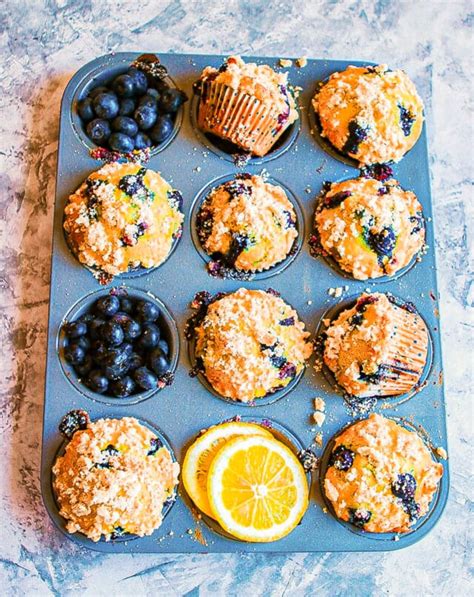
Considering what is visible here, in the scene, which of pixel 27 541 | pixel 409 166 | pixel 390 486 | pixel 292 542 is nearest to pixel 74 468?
pixel 27 541

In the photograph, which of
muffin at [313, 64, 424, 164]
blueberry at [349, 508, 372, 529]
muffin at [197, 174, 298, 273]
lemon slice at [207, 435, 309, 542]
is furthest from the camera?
muffin at [313, 64, 424, 164]

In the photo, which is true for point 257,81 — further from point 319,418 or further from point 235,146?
point 319,418

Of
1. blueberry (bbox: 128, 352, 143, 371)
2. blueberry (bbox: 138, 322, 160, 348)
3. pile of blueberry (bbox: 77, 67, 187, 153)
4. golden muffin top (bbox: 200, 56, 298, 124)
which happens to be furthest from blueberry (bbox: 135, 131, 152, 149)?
blueberry (bbox: 128, 352, 143, 371)

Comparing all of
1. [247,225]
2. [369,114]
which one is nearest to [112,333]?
[247,225]

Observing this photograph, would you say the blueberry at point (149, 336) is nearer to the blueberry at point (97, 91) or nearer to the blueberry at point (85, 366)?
the blueberry at point (85, 366)

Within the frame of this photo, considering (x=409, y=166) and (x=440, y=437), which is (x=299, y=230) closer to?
(x=409, y=166)

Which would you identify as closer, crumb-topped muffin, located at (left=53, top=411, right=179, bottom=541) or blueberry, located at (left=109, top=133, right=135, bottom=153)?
crumb-topped muffin, located at (left=53, top=411, right=179, bottom=541)

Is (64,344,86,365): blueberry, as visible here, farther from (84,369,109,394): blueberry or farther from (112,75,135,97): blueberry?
(112,75,135,97): blueberry
